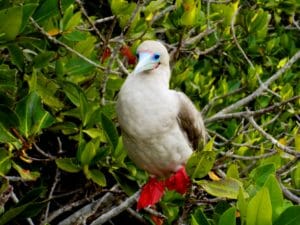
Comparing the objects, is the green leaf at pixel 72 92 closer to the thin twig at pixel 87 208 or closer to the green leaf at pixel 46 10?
the green leaf at pixel 46 10

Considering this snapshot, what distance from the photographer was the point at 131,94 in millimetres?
2406

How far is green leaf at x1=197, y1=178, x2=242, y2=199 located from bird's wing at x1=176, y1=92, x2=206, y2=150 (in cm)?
39

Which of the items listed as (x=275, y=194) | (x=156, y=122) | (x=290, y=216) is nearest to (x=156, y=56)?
(x=156, y=122)

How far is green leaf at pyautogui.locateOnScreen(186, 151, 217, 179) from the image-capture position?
7.00 feet

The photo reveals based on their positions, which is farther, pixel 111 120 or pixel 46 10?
pixel 111 120

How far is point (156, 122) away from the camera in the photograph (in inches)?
95.3

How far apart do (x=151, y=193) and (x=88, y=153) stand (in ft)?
1.07

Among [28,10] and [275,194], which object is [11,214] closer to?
[28,10]

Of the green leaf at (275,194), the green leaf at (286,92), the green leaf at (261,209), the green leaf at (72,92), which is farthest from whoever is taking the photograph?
the green leaf at (286,92)

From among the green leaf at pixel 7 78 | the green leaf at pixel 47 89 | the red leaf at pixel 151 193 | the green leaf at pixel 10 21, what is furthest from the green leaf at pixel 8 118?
the red leaf at pixel 151 193

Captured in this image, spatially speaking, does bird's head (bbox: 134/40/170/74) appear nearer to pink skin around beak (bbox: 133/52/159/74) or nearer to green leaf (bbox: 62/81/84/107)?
pink skin around beak (bbox: 133/52/159/74)

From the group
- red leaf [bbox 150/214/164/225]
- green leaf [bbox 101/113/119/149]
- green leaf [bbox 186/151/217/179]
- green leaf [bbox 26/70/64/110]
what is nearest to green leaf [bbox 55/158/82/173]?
green leaf [bbox 101/113/119/149]

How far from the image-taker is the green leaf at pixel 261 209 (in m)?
1.84

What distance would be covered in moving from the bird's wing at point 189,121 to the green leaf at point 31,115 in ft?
1.82
